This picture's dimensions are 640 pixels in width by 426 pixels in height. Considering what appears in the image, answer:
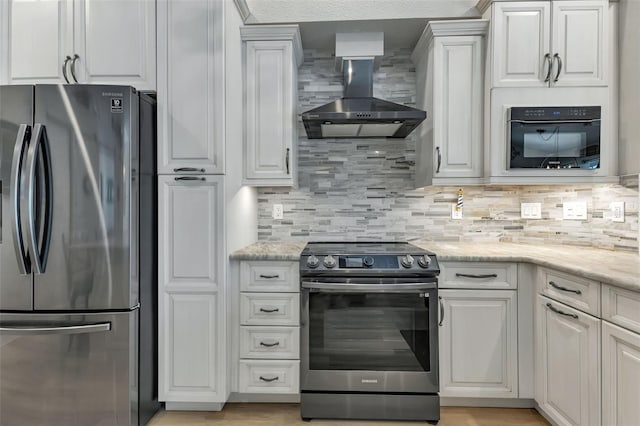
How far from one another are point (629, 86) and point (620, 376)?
1729mm

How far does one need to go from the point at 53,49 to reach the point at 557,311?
315cm

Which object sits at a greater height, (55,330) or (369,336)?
(55,330)

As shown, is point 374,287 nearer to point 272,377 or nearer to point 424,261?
point 424,261

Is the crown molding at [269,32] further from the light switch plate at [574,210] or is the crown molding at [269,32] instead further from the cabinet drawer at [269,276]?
the light switch plate at [574,210]

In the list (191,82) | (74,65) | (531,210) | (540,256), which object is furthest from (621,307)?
(74,65)

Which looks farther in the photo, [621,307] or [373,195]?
[373,195]

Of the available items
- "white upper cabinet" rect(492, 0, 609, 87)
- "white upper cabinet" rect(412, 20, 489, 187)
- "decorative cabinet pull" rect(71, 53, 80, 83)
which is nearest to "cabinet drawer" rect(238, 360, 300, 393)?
"white upper cabinet" rect(412, 20, 489, 187)

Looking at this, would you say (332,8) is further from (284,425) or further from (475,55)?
(284,425)

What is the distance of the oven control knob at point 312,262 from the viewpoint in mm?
2159

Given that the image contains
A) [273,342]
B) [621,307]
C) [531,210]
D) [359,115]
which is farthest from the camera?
[531,210]

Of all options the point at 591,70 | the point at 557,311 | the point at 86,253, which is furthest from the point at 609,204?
the point at 86,253

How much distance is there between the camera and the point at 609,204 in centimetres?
247

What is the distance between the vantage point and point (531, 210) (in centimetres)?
282

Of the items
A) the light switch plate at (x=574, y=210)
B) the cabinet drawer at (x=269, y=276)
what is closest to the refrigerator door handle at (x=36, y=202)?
the cabinet drawer at (x=269, y=276)
